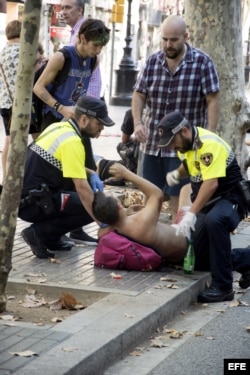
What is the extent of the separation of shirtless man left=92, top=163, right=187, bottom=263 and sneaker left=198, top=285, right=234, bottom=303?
0.48m

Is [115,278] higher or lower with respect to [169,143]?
lower

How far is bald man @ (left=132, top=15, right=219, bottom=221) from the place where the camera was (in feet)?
31.7

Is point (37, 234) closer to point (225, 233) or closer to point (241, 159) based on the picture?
point (225, 233)

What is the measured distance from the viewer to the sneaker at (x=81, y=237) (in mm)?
9586

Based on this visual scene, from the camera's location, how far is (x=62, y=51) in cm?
976

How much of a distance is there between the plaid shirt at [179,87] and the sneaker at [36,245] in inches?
60.2

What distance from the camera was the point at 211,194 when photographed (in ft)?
26.8

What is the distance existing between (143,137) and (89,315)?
10.2 feet

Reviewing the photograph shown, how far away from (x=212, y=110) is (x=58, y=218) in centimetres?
178

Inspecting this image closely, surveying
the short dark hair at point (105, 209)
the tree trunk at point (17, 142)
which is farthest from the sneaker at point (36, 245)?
the tree trunk at point (17, 142)

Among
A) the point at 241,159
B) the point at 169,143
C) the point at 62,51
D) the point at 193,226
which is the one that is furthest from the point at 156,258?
the point at 241,159

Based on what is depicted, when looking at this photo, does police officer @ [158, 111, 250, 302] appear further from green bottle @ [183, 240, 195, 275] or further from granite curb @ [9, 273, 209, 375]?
granite curb @ [9, 273, 209, 375]

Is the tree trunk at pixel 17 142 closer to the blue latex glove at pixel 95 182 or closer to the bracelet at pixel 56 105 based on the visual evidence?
the blue latex glove at pixel 95 182

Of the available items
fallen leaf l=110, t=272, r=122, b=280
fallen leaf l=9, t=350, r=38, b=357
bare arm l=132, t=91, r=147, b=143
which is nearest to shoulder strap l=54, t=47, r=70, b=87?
bare arm l=132, t=91, r=147, b=143
